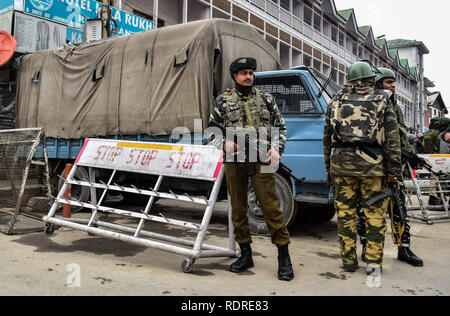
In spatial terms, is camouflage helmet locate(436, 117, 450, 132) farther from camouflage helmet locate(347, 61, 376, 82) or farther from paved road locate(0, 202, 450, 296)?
camouflage helmet locate(347, 61, 376, 82)

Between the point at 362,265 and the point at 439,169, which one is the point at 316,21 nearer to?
the point at 439,169

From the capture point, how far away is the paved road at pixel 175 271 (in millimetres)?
2793

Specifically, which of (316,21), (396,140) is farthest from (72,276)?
(316,21)

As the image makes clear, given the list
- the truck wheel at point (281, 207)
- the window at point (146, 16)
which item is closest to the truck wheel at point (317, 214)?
the truck wheel at point (281, 207)

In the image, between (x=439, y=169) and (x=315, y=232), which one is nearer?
(x=315, y=232)

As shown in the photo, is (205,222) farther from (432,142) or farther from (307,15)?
(307,15)

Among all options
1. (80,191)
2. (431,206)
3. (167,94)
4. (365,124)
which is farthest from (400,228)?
(80,191)

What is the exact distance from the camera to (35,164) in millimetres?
4941

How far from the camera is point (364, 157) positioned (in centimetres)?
322

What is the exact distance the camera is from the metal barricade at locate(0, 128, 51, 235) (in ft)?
15.8

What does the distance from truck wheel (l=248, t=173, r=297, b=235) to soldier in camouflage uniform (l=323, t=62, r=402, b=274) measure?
1232mm

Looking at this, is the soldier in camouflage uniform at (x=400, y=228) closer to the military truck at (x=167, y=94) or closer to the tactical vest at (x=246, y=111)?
the military truck at (x=167, y=94)
